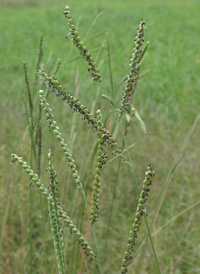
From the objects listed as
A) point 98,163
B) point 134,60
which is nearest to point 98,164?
point 98,163

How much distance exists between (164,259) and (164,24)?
33.6ft

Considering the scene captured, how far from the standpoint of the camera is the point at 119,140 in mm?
3457

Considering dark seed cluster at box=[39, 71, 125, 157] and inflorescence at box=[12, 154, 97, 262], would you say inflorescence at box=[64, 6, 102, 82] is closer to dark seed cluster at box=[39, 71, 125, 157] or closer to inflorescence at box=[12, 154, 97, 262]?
dark seed cluster at box=[39, 71, 125, 157]

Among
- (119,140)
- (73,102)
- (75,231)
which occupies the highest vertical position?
(73,102)

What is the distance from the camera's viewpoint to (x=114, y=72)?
7.96m

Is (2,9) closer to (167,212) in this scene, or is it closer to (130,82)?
(167,212)

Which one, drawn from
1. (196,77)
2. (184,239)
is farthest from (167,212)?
(196,77)

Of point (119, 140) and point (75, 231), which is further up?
point (75, 231)

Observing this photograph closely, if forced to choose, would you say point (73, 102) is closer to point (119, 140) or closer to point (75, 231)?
point (75, 231)

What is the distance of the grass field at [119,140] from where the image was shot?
1582 millimetres

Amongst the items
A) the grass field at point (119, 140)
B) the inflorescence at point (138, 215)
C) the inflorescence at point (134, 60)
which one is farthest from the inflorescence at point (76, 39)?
the grass field at point (119, 140)

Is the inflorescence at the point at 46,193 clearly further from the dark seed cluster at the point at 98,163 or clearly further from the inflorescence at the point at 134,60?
the inflorescence at the point at 134,60

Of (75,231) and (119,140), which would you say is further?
(119,140)

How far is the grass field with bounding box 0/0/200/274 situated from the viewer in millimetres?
1582
